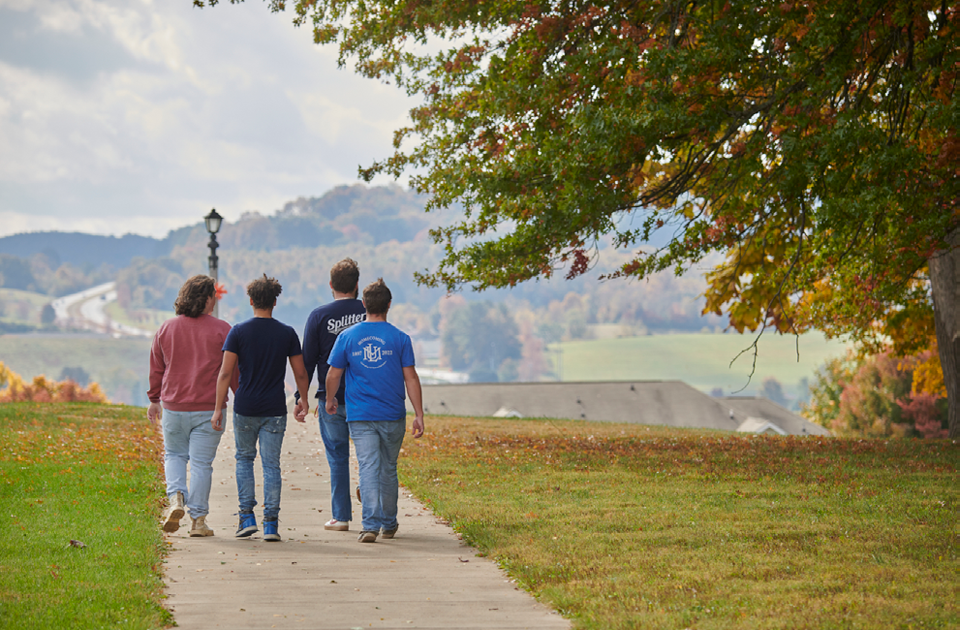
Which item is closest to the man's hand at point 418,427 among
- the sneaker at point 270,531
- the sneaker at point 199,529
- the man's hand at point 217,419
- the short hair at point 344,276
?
the short hair at point 344,276

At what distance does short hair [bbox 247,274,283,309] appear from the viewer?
7.22m

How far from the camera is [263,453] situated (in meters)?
7.27

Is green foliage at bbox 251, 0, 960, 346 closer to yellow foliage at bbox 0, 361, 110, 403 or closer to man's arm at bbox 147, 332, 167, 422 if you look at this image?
man's arm at bbox 147, 332, 167, 422

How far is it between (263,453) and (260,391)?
0.54 metres

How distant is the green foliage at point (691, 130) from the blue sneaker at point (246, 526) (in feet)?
19.4

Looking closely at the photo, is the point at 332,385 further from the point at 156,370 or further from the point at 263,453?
the point at 156,370

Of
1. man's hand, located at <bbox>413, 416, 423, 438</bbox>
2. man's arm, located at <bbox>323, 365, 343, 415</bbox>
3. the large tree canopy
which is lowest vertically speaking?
man's hand, located at <bbox>413, 416, 423, 438</bbox>

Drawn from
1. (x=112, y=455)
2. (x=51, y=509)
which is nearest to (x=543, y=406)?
(x=112, y=455)

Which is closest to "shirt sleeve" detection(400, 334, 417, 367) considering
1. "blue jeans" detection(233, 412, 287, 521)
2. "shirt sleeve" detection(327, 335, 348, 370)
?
"shirt sleeve" detection(327, 335, 348, 370)

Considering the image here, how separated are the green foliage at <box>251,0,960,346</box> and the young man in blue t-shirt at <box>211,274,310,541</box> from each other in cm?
518

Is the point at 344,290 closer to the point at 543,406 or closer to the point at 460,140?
the point at 460,140

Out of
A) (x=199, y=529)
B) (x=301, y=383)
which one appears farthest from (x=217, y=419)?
(x=199, y=529)

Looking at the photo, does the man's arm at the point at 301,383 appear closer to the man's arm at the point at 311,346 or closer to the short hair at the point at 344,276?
the man's arm at the point at 311,346

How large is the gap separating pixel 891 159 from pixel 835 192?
81cm
